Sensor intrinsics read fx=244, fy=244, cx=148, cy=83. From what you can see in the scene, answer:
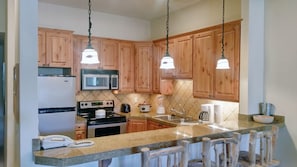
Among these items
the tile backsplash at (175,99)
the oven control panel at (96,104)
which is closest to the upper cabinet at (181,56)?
the tile backsplash at (175,99)

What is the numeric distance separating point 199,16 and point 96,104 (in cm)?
265

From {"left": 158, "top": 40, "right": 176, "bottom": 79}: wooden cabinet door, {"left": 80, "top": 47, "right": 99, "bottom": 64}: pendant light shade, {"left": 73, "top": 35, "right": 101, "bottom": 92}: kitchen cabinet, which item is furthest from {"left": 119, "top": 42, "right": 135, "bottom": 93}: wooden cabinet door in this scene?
{"left": 80, "top": 47, "right": 99, "bottom": 64}: pendant light shade

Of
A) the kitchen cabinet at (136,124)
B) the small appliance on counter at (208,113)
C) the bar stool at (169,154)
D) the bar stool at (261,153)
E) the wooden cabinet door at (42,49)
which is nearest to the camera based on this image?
the bar stool at (169,154)

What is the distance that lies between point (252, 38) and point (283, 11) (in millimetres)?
516

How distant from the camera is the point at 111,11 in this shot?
4988 mm

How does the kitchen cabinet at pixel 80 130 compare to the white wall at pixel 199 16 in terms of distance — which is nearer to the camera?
the white wall at pixel 199 16

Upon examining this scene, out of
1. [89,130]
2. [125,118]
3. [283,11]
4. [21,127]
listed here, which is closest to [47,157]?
[21,127]

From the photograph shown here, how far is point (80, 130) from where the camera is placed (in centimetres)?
422

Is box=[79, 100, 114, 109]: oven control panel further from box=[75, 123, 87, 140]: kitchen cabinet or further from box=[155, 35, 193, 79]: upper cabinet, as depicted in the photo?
box=[155, 35, 193, 79]: upper cabinet

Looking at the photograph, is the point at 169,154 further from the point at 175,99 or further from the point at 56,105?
the point at 175,99

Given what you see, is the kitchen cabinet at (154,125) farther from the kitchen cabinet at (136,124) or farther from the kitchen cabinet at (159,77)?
the kitchen cabinet at (159,77)

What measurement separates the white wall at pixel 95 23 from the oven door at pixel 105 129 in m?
1.88

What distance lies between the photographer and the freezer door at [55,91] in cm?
377

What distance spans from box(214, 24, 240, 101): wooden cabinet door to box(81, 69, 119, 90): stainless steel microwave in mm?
2112
